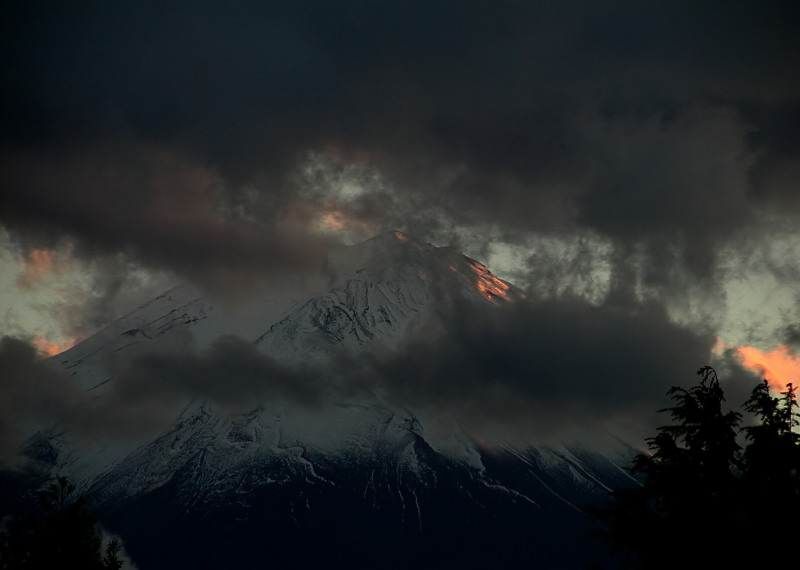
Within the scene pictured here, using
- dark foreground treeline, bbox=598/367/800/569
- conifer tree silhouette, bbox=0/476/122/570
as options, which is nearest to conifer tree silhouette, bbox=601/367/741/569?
dark foreground treeline, bbox=598/367/800/569

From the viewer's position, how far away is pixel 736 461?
70.0 ft

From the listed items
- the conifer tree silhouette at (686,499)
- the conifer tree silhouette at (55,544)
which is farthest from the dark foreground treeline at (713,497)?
Result: the conifer tree silhouette at (55,544)

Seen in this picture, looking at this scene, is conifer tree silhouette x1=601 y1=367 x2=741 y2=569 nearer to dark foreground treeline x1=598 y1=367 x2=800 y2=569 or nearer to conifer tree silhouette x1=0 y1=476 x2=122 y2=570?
dark foreground treeline x1=598 y1=367 x2=800 y2=569

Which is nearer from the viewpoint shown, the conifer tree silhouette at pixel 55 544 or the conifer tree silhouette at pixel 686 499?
the conifer tree silhouette at pixel 686 499

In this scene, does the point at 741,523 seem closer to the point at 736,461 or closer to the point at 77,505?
the point at 736,461

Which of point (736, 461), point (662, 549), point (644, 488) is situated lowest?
point (662, 549)

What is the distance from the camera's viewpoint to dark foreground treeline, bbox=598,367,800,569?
19.2 meters

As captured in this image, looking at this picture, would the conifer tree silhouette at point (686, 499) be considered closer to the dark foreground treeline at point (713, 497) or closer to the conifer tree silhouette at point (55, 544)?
the dark foreground treeline at point (713, 497)

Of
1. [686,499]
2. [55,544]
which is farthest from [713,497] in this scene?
[55,544]

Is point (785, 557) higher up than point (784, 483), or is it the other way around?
point (784, 483)

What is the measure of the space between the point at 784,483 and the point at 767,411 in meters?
2.20

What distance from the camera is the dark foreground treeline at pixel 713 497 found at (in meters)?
19.2

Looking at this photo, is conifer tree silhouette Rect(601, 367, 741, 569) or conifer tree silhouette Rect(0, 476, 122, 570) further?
conifer tree silhouette Rect(0, 476, 122, 570)

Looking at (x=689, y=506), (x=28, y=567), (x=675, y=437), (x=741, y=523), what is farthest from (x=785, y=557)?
(x=28, y=567)
